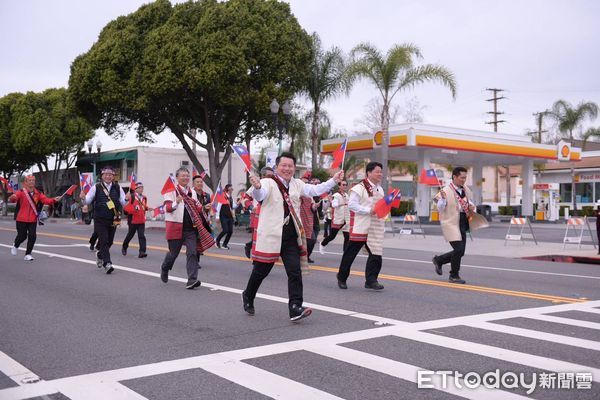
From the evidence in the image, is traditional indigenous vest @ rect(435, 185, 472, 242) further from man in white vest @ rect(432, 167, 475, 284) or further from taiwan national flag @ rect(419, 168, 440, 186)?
taiwan national flag @ rect(419, 168, 440, 186)

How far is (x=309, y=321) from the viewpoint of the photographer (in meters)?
7.01

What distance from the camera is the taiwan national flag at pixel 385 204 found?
359 inches

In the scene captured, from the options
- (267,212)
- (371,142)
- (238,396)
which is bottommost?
(238,396)

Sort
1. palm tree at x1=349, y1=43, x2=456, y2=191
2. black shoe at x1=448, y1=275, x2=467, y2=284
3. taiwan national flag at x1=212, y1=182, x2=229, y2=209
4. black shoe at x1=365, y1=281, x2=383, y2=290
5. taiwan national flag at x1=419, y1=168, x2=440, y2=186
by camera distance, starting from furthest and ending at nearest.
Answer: palm tree at x1=349, y1=43, x2=456, y2=191
taiwan national flag at x1=212, y1=182, x2=229, y2=209
taiwan national flag at x1=419, y1=168, x2=440, y2=186
black shoe at x1=448, y1=275, x2=467, y2=284
black shoe at x1=365, y1=281, x2=383, y2=290

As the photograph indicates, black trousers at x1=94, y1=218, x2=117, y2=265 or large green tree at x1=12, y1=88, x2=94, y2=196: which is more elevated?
large green tree at x1=12, y1=88, x2=94, y2=196

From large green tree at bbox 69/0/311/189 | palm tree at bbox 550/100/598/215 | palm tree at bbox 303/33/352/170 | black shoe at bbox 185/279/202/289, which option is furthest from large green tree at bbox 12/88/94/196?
black shoe at bbox 185/279/202/289

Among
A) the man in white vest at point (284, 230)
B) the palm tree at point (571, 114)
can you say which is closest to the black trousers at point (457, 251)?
the man in white vest at point (284, 230)

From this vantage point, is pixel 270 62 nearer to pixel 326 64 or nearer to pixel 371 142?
pixel 326 64

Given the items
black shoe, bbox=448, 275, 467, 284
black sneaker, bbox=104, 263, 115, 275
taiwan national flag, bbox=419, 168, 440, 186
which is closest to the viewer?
black shoe, bbox=448, 275, 467, 284

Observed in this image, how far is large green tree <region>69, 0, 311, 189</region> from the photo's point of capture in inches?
1077

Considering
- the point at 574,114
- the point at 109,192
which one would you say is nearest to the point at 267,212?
the point at 109,192

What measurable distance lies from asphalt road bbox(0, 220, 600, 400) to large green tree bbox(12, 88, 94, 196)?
1631 inches

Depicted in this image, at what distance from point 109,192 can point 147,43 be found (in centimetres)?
1887

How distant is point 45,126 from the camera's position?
48.9 m
